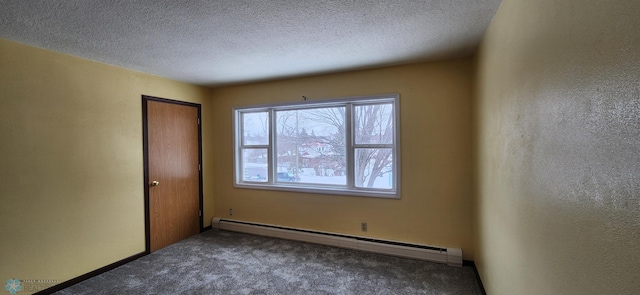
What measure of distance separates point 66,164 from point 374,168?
11.0 feet

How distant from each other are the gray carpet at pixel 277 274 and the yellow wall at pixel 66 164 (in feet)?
1.27

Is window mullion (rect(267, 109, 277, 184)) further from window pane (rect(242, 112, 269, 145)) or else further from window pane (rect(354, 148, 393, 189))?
window pane (rect(354, 148, 393, 189))

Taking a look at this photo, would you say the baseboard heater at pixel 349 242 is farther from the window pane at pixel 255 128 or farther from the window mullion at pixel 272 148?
the window pane at pixel 255 128

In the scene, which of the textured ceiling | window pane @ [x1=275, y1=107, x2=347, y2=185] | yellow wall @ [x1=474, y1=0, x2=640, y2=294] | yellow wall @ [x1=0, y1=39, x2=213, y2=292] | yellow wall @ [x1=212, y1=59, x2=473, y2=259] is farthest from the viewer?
window pane @ [x1=275, y1=107, x2=347, y2=185]

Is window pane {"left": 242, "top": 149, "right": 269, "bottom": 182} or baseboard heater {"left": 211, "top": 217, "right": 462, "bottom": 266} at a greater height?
window pane {"left": 242, "top": 149, "right": 269, "bottom": 182}

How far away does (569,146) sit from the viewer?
93 centimetres

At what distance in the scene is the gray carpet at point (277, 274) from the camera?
8.09ft

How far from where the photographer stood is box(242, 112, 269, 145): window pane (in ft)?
13.1

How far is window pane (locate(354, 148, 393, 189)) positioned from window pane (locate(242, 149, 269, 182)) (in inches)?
57.5

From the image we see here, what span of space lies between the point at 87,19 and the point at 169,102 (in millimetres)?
1828

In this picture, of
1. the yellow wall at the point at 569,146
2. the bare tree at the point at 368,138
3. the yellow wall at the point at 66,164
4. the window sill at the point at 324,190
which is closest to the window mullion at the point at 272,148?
the window sill at the point at 324,190

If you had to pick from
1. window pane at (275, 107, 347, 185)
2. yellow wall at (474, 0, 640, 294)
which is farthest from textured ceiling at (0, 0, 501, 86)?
window pane at (275, 107, 347, 185)

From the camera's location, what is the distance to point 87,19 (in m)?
1.84

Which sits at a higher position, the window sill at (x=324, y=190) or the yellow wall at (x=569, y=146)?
the yellow wall at (x=569, y=146)
